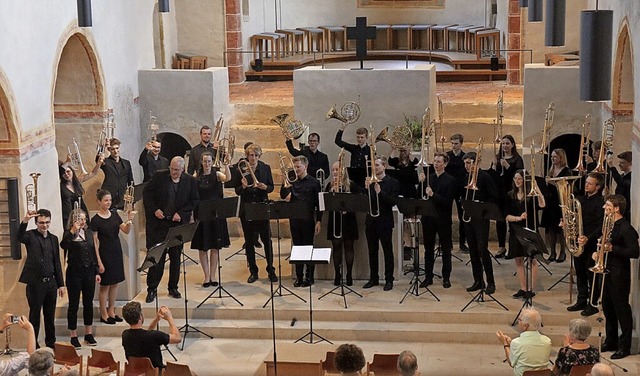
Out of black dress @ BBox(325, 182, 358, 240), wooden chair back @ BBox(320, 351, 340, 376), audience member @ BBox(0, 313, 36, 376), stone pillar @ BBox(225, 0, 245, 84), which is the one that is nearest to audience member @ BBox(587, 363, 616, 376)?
wooden chair back @ BBox(320, 351, 340, 376)

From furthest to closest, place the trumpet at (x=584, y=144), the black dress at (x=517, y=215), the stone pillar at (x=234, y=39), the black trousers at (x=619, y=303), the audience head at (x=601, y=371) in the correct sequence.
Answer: the stone pillar at (x=234, y=39), the trumpet at (x=584, y=144), the black dress at (x=517, y=215), the black trousers at (x=619, y=303), the audience head at (x=601, y=371)

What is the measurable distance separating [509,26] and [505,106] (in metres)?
2.29

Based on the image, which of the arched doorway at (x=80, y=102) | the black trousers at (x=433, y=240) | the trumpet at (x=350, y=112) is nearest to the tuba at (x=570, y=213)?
the black trousers at (x=433, y=240)

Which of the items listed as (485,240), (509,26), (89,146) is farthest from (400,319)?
(509,26)

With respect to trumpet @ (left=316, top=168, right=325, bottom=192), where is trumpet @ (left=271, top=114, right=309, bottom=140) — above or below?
above

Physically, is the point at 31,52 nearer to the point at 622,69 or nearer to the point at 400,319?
the point at 400,319

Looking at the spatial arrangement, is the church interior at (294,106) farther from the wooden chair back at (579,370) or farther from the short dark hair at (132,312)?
the wooden chair back at (579,370)

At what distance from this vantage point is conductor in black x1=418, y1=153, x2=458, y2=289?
12.9 meters

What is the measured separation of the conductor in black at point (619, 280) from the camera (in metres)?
10.9

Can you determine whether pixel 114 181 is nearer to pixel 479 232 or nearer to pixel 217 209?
pixel 217 209

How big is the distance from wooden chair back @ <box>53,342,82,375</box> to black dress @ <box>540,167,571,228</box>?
5993 millimetres

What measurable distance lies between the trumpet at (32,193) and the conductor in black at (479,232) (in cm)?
469

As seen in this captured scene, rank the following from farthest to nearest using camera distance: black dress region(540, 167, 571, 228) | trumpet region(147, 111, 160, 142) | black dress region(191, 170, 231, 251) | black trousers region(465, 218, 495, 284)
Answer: trumpet region(147, 111, 160, 142)
black dress region(540, 167, 571, 228)
black dress region(191, 170, 231, 251)
black trousers region(465, 218, 495, 284)

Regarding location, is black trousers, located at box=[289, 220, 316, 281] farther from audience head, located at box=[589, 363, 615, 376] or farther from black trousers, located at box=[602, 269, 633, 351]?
audience head, located at box=[589, 363, 615, 376]
